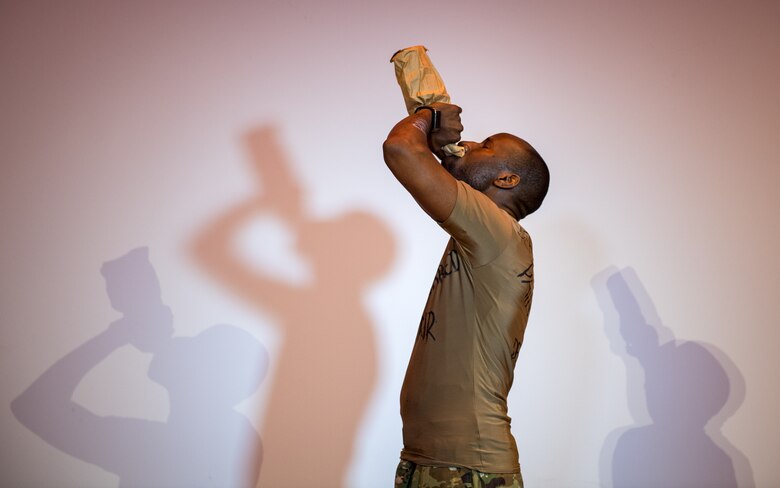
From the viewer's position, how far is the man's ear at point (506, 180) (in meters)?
1.69

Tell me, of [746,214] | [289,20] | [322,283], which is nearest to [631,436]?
[746,214]

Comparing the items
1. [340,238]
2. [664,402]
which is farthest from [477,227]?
[664,402]

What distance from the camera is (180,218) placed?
2.69 meters

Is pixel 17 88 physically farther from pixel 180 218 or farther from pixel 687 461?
pixel 687 461

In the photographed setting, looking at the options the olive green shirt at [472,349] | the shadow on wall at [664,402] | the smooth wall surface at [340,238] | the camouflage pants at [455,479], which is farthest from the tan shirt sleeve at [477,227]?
the shadow on wall at [664,402]

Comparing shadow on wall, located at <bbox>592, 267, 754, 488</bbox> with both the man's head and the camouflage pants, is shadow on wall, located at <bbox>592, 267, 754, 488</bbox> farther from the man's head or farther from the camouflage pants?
the camouflage pants

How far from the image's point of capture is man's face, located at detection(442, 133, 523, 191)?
170cm

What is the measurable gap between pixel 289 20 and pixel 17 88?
3.30ft

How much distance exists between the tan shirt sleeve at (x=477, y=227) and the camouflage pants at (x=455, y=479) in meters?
0.40

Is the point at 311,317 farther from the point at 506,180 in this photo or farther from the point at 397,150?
the point at 397,150

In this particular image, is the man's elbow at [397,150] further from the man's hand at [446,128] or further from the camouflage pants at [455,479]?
the camouflage pants at [455,479]

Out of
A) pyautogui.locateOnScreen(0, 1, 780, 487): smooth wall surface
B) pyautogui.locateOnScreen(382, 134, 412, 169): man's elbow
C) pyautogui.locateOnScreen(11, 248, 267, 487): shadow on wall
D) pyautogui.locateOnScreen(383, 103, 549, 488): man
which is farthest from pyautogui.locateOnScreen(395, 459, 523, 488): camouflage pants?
pyautogui.locateOnScreen(11, 248, 267, 487): shadow on wall

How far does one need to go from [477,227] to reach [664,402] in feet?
4.94

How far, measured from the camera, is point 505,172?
1.70 meters
